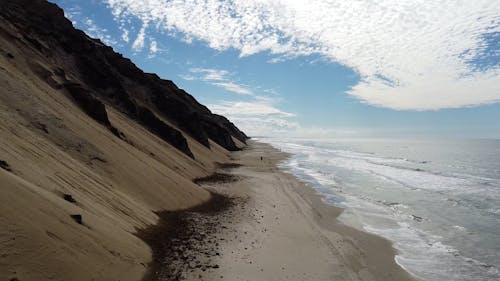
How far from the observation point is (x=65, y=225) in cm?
1123

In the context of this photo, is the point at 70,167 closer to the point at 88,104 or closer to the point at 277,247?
the point at 277,247

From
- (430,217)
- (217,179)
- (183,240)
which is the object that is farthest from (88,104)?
(430,217)

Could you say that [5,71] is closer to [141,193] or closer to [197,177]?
[141,193]

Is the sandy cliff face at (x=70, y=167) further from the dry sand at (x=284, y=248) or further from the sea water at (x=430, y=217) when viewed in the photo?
the sea water at (x=430, y=217)

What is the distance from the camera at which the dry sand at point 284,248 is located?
14.4 metres

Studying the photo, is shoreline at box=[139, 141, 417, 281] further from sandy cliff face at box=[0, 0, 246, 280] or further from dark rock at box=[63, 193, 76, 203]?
dark rock at box=[63, 193, 76, 203]

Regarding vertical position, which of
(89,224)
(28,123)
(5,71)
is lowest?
(89,224)

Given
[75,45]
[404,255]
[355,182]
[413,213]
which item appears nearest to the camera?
[404,255]

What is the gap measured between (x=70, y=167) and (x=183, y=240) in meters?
6.31

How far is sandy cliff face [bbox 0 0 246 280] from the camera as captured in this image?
32.3 ft

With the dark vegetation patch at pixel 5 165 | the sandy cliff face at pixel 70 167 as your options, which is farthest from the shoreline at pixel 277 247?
the dark vegetation patch at pixel 5 165

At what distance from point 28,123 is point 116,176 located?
17.3 feet

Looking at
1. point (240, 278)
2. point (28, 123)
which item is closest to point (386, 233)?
point (240, 278)

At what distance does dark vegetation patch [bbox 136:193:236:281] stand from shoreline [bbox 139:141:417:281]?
4 cm
